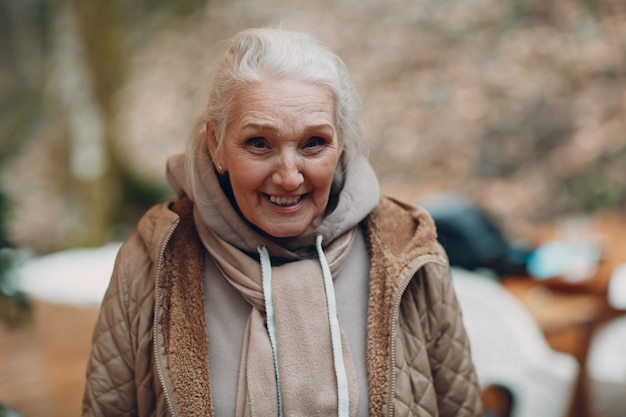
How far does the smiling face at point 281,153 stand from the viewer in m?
1.48

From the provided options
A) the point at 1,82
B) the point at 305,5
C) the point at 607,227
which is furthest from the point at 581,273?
the point at 1,82

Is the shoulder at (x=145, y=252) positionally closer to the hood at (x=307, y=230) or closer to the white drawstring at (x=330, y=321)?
the hood at (x=307, y=230)

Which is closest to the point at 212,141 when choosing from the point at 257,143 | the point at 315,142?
the point at 257,143

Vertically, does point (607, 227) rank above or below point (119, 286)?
above

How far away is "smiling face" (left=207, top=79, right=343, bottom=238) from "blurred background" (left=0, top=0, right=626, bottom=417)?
369 centimetres

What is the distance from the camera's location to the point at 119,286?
5.21ft

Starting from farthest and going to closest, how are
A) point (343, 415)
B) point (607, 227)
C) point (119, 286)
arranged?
point (607, 227)
point (119, 286)
point (343, 415)

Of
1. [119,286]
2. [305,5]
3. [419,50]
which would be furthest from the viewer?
[305,5]

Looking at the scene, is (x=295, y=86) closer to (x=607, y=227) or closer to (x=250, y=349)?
(x=250, y=349)

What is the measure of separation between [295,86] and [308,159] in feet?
0.52

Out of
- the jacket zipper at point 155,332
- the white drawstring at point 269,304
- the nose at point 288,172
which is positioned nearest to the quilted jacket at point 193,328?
the jacket zipper at point 155,332

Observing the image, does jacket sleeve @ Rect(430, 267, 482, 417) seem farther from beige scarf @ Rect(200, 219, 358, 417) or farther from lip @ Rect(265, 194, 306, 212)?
lip @ Rect(265, 194, 306, 212)

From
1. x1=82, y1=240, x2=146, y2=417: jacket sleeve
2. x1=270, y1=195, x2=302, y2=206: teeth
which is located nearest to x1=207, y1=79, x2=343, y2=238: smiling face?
x1=270, y1=195, x2=302, y2=206: teeth

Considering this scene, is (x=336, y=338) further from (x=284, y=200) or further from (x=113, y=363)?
(x=113, y=363)
